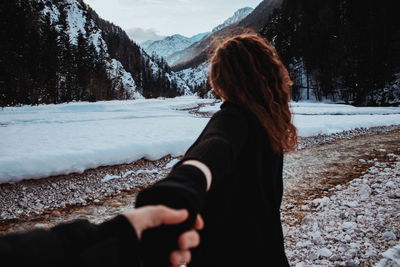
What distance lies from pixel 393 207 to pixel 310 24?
54.3m

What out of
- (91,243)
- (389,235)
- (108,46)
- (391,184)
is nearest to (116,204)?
(389,235)

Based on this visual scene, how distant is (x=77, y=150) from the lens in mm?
6996

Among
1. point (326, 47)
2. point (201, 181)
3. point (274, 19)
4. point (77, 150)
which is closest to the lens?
point (201, 181)

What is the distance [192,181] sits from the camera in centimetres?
87

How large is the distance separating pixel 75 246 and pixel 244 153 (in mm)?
856

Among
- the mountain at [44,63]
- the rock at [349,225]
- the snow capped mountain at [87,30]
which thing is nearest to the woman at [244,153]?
the rock at [349,225]

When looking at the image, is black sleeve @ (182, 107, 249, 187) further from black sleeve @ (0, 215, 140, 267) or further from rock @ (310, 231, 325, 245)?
rock @ (310, 231, 325, 245)

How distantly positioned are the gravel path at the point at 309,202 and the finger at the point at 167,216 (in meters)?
3.10

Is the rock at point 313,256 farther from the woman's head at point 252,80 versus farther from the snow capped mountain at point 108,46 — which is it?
the snow capped mountain at point 108,46

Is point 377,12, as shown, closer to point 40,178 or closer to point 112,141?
point 112,141

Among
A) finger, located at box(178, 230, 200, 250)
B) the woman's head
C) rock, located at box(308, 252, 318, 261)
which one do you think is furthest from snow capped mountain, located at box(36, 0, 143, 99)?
finger, located at box(178, 230, 200, 250)

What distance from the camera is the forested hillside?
3741 centimetres

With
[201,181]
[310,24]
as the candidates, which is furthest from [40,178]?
[310,24]

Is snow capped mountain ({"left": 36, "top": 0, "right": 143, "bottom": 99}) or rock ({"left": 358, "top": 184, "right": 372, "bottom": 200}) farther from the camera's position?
snow capped mountain ({"left": 36, "top": 0, "right": 143, "bottom": 99})
